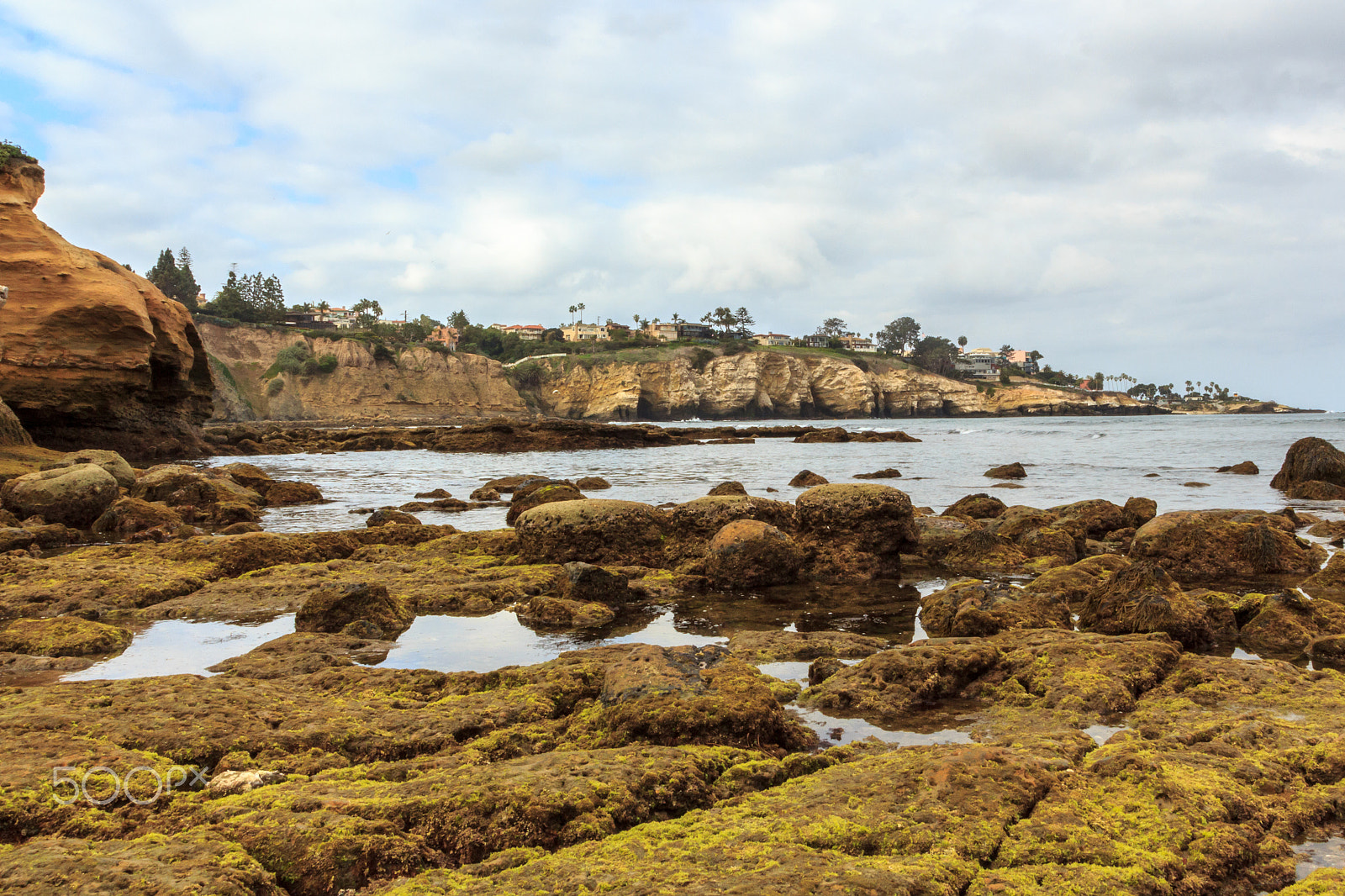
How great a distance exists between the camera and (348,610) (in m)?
6.88

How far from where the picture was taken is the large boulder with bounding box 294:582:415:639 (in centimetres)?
679

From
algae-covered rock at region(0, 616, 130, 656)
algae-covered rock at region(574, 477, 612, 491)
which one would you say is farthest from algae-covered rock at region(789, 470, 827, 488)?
algae-covered rock at region(0, 616, 130, 656)

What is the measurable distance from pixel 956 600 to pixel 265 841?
6268mm

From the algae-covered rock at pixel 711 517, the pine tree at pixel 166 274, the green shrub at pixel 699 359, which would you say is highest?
the pine tree at pixel 166 274

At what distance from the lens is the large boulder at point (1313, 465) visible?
17844 millimetres

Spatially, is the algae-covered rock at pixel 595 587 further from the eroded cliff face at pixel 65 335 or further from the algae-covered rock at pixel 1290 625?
the eroded cliff face at pixel 65 335

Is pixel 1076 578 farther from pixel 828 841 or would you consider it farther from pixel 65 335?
pixel 65 335

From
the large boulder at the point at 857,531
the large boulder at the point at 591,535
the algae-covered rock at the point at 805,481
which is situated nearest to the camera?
the large boulder at the point at 857,531

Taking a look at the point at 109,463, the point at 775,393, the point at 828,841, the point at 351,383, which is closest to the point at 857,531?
the point at 828,841

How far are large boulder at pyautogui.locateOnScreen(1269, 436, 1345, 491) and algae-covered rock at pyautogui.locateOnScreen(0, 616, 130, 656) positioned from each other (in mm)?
22883

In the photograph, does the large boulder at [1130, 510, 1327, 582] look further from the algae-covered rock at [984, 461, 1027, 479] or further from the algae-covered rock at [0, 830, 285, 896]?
the algae-covered rock at [984, 461, 1027, 479]

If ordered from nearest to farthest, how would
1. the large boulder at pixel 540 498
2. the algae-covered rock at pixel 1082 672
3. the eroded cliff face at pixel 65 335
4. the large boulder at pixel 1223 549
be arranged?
the algae-covered rock at pixel 1082 672
the large boulder at pixel 1223 549
the large boulder at pixel 540 498
the eroded cliff face at pixel 65 335

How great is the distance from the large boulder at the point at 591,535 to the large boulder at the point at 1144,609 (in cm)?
513

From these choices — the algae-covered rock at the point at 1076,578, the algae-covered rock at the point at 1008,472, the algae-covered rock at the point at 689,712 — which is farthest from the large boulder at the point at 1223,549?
the algae-covered rock at the point at 1008,472
